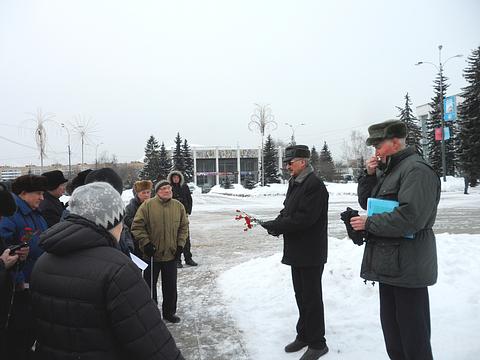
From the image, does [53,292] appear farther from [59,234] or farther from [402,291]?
[402,291]

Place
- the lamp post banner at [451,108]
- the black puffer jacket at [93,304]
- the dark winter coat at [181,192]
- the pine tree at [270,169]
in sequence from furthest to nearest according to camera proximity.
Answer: the pine tree at [270,169] < the lamp post banner at [451,108] < the dark winter coat at [181,192] < the black puffer jacket at [93,304]

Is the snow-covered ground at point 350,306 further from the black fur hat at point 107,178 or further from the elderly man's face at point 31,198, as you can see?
the elderly man's face at point 31,198

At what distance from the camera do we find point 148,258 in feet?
18.1

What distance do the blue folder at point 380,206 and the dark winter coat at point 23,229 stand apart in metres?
2.79

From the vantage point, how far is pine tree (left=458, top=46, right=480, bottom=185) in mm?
32969

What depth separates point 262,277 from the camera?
22.1 feet

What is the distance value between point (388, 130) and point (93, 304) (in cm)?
248

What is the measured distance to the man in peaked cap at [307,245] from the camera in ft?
13.2

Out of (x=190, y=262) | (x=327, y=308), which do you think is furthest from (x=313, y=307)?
(x=190, y=262)

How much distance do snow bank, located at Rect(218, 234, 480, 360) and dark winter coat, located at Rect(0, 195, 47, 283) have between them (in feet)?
7.76

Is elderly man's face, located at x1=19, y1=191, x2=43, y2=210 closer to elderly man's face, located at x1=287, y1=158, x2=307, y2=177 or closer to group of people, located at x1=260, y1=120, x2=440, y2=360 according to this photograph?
elderly man's face, located at x1=287, y1=158, x2=307, y2=177

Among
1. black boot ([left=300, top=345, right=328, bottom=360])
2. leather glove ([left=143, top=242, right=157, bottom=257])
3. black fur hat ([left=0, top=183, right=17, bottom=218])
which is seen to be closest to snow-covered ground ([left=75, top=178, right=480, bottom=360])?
black boot ([left=300, top=345, right=328, bottom=360])

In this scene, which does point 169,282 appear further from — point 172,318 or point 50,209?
point 50,209

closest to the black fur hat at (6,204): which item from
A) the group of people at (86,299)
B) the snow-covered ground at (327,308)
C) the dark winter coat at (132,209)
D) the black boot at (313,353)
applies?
the group of people at (86,299)
